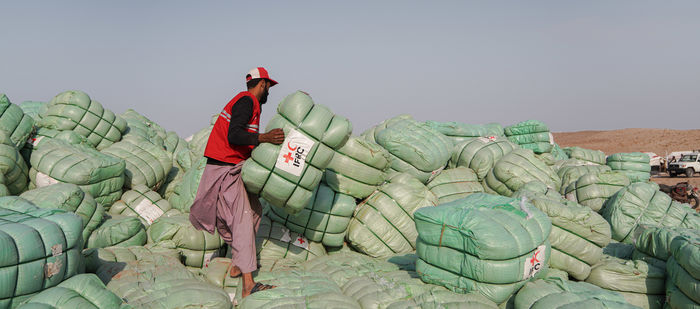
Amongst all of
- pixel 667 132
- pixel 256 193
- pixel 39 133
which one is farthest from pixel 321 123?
pixel 667 132

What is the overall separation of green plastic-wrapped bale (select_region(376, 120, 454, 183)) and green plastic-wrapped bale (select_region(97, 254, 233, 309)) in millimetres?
2874

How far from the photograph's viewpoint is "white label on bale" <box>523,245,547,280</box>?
3143mm

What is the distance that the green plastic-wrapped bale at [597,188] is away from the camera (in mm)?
5695

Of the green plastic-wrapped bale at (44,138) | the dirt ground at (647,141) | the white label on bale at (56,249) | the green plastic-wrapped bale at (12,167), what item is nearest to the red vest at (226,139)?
the white label on bale at (56,249)

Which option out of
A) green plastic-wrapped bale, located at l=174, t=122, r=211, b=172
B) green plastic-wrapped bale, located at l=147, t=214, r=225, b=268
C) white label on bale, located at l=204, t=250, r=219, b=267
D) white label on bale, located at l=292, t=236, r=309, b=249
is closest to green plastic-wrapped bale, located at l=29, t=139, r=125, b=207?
green plastic-wrapped bale, located at l=174, t=122, r=211, b=172

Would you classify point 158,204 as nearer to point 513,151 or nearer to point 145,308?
point 145,308

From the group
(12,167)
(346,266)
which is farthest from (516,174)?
(12,167)

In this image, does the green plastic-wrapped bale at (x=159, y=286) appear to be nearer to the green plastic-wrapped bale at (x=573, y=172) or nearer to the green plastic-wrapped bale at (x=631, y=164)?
the green plastic-wrapped bale at (x=573, y=172)

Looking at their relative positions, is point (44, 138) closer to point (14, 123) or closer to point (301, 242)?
point (14, 123)

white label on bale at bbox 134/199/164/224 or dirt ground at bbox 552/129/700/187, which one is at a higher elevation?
white label on bale at bbox 134/199/164/224

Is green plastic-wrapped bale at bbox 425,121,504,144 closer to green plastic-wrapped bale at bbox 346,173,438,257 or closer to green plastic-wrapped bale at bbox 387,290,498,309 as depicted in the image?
green plastic-wrapped bale at bbox 346,173,438,257

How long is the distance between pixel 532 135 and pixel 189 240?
712 centimetres

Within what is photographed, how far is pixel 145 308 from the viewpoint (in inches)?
109

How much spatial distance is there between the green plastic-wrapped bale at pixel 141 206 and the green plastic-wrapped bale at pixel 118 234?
91 cm
